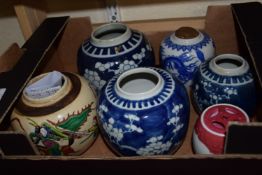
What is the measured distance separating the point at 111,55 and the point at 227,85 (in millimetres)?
193

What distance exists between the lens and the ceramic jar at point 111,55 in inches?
20.9

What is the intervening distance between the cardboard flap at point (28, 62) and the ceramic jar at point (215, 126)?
268 millimetres

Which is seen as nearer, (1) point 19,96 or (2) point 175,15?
(1) point 19,96

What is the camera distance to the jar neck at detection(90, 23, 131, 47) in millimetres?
535

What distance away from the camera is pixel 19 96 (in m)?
0.47

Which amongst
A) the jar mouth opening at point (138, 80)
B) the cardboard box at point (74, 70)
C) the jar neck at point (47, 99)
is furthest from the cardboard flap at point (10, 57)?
the jar mouth opening at point (138, 80)

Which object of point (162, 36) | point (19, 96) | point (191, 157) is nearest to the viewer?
point (191, 157)

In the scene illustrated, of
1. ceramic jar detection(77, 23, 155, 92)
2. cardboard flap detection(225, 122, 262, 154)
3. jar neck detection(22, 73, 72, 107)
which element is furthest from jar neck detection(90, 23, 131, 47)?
cardboard flap detection(225, 122, 262, 154)

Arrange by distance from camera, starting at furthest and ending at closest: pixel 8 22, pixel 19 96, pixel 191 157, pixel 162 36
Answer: pixel 8 22 < pixel 162 36 < pixel 19 96 < pixel 191 157

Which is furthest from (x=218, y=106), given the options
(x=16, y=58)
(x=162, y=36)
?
(x=16, y=58)

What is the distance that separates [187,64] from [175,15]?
0.66 ft

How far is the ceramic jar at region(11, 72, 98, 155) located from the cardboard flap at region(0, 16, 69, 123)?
2cm

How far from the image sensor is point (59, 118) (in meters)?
0.45
